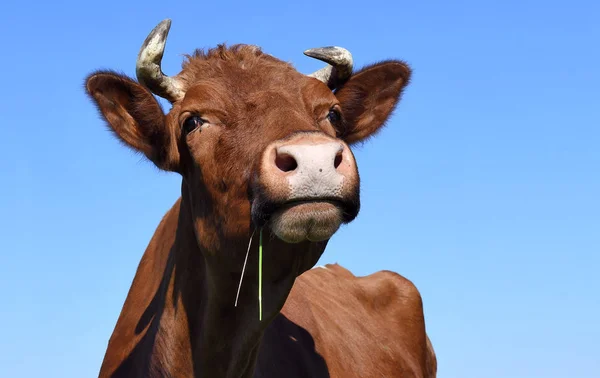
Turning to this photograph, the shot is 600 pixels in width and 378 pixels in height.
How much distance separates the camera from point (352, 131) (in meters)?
7.55

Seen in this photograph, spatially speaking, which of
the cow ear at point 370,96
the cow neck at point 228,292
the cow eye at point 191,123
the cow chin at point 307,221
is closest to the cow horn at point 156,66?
the cow eye at point 191,123

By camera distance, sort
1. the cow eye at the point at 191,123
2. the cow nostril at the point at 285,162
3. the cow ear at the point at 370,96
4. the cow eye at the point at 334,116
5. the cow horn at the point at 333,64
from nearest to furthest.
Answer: the cow nostril at the point at 285,162, the cow eye at the point at 191,123, the cow eye at the point at 334,116, the cow horn at the point at 333,64, the cow ear at the point at 370,96

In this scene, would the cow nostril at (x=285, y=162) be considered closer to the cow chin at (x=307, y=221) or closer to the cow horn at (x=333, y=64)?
the cow chin at (x=307, y=221)

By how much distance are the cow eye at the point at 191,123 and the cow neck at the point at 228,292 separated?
0.60 metres

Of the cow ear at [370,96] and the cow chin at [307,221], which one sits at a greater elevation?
the cow ear at [370,96]

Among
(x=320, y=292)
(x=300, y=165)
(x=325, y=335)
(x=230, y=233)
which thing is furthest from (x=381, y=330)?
(x=300, y=165)

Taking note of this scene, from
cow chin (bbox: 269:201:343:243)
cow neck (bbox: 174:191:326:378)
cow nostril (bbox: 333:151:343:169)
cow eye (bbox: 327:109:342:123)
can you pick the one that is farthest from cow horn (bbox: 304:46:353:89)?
cow chin (bbox: 269:201:343:243)

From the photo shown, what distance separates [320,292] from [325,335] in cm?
130

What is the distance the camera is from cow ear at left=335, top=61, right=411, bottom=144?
7.41m

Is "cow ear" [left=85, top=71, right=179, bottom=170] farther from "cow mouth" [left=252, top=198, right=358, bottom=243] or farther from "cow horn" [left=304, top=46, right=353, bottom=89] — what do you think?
"cow mouth" [left=252, top=198, right=358, bottom=243]

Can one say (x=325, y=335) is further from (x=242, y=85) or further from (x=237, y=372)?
(x=242, y=85)

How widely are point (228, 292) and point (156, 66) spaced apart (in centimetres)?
169

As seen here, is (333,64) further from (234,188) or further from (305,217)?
(305,217)

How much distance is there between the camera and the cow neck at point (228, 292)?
5.96 meters
